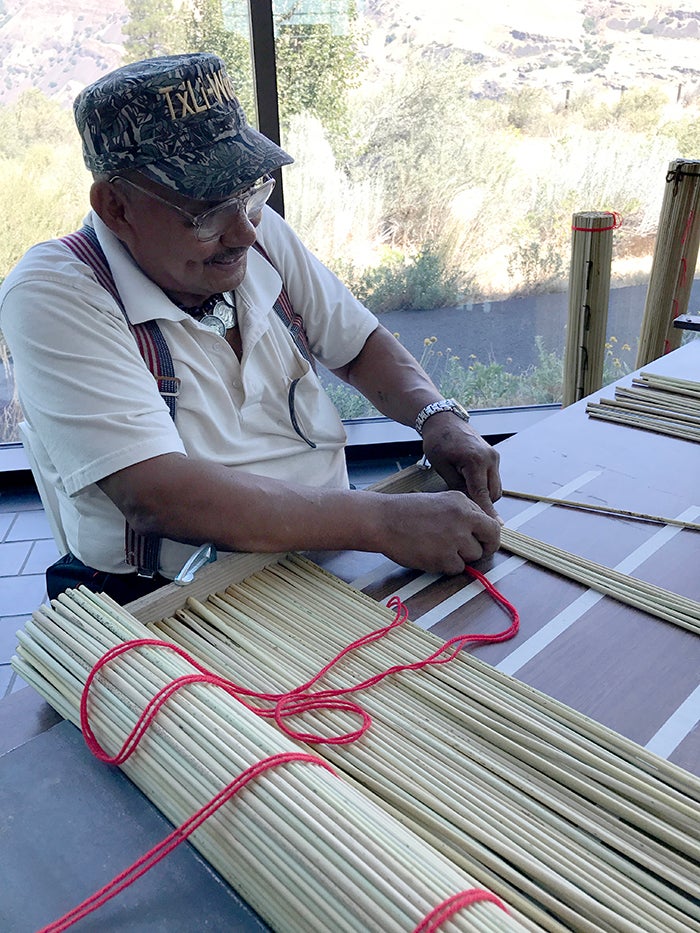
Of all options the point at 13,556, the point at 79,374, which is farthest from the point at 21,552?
the point at 79,374

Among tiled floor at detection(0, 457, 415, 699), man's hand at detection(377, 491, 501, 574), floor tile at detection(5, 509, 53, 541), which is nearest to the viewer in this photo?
man's hand at detection(377, 491, 501, 574)

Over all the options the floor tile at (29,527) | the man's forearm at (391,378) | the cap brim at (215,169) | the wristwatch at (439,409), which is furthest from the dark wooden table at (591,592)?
the floor tile at (29,527)

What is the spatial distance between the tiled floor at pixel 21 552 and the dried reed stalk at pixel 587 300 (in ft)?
2.93

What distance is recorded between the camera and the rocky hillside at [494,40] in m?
2.86

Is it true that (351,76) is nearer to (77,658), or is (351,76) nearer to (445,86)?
(445,86)

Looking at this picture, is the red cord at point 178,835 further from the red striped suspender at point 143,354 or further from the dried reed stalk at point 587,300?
the dried reed stalk at point 587,300

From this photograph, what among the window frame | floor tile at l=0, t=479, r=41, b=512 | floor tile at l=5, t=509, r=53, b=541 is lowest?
floor tile at l=0, t=479, r=41, b=512

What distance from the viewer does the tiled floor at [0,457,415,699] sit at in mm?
2582

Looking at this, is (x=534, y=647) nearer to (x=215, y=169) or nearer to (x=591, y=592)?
(x=591, y=592)

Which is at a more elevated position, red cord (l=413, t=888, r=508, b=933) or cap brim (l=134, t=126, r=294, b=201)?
cap brim (l=134, t=126, r=294, b=201)

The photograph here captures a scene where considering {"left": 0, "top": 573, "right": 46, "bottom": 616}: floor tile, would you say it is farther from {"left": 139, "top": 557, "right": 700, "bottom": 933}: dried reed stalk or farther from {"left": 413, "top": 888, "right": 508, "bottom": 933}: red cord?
{"left": 413, "top": 888, "right": 508, "bottom": 933}: red cord

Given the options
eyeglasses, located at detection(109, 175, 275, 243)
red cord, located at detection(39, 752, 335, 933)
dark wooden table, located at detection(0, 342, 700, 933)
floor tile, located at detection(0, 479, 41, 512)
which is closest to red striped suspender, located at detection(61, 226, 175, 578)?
eyeglasses, located at detection(109, 175, 275, 243)

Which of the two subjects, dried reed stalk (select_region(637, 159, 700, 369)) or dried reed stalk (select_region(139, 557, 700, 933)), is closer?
dried reed stalk (select_region(139, 557, 700, 933))

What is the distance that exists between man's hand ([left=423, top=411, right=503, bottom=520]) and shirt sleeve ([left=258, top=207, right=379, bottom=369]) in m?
0.32
